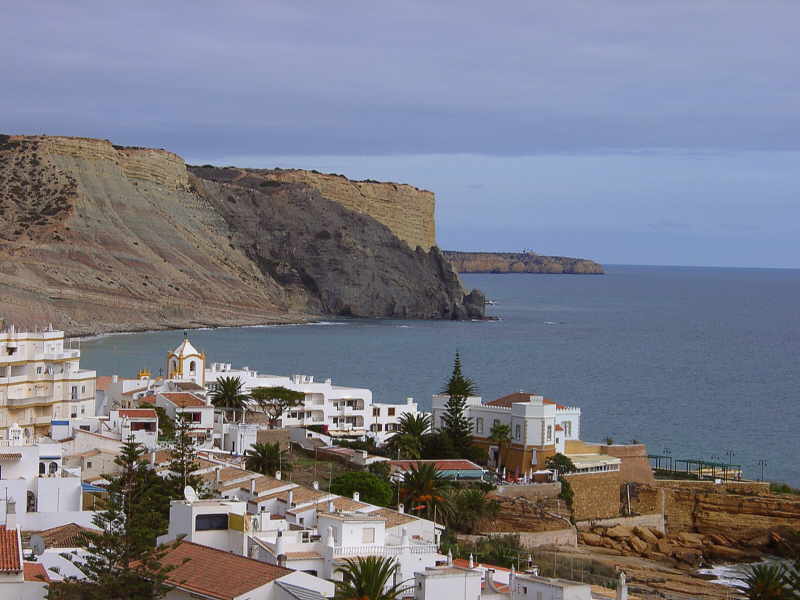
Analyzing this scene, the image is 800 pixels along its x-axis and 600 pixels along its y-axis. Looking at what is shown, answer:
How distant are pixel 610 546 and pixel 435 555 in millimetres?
14724

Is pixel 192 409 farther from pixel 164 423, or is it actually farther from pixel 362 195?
pixel 362 195

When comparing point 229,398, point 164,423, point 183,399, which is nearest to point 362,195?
point 229,398

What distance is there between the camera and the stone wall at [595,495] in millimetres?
39375

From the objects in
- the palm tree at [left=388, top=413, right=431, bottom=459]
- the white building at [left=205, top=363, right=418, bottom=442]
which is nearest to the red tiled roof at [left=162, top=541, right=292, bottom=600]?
the palm tree at [left=388, top=413, right=431, bottom=459]

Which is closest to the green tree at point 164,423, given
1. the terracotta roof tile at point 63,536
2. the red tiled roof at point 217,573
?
the terracotta roof tile at point 63,536

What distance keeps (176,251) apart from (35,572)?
135 meters

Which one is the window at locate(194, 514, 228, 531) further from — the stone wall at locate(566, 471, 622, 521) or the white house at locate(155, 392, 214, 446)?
the white house at locate(155, 392, 214, 446)

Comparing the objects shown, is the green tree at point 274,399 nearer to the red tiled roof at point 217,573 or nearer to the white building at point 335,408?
the white building at point 335,408

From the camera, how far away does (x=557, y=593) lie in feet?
64.0

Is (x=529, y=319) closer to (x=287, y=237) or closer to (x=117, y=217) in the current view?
(x=287, y=237)

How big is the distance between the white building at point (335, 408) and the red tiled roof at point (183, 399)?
6245 mm

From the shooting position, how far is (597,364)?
105 m

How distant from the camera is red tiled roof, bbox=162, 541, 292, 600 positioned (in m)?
18.1

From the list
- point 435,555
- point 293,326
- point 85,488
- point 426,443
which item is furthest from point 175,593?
point 293,326
